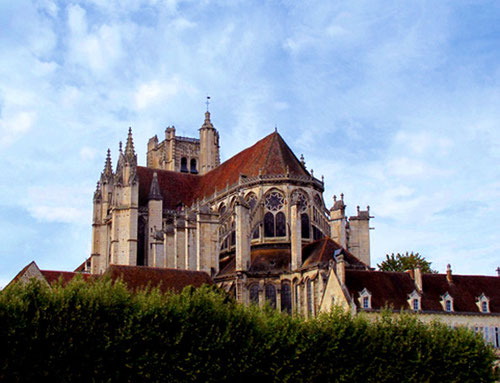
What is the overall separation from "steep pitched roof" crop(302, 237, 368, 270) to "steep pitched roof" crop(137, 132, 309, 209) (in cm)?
910

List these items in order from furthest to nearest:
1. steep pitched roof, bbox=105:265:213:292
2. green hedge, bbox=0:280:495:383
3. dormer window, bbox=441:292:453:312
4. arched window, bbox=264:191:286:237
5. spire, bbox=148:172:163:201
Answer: spire, bbox=148:172:163:201 → arched window, bbox=264:191:286:237 → dormer window, bbox=441:292:453:312 → steep pitched roof, bbox=105:265:213:292 → green hedge, bbox=0:280:495:383

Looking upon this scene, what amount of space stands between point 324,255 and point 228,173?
740 inches

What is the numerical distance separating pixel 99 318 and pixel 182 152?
56.5m

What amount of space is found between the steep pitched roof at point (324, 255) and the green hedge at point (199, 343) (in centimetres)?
1361

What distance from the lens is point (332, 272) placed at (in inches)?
1582

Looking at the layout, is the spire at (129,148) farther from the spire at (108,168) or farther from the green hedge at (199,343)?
the green hedge at (199,343)

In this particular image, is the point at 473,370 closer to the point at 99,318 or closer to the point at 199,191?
the point at 99,318

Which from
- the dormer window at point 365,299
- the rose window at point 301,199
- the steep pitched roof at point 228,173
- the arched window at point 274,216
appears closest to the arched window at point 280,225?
the arched window at point 274,216

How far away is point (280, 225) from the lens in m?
52.0

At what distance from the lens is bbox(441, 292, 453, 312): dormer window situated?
40156 mm

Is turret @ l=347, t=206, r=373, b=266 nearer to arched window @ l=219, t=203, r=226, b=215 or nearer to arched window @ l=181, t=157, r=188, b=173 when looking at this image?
arched window @ l=219, t=203, r=226, b=215

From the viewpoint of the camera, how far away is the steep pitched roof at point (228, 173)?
180 ft

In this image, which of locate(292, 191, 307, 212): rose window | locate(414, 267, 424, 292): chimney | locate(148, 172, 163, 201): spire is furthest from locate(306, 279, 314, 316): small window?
locate(148, 172, 163, 201): spire

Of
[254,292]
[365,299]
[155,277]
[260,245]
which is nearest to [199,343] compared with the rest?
[155,277]
